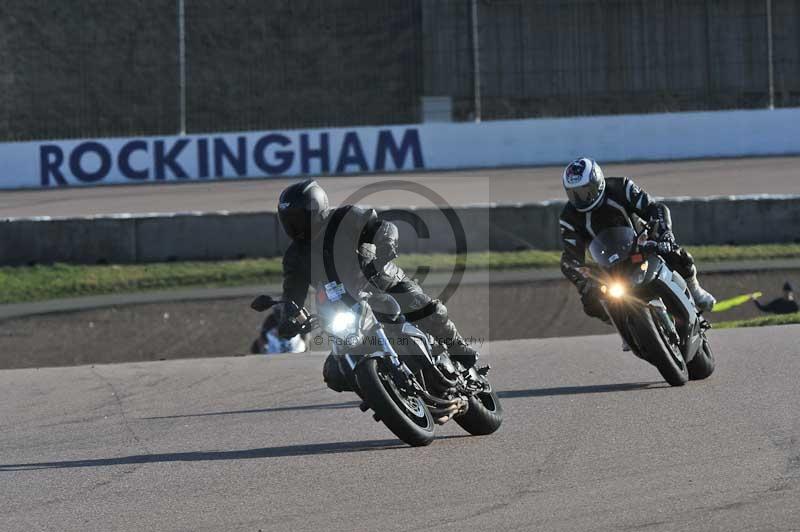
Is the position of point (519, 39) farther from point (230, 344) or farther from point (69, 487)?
point (69, 487)

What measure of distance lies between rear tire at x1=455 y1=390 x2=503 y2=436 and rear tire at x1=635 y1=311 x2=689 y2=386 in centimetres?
135

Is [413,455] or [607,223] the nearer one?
[413,455]

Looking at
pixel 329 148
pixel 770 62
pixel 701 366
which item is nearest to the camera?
pixel 701 366

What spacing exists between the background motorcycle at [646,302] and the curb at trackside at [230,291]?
9875mm

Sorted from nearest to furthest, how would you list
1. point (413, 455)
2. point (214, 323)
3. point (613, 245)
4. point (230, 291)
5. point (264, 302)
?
point (264, 302)
point (413, 455)
point (613, 245)
point (214, 323)
point (230, 291)

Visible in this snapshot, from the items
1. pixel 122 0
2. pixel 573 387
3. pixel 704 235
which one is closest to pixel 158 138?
pixel 122 0

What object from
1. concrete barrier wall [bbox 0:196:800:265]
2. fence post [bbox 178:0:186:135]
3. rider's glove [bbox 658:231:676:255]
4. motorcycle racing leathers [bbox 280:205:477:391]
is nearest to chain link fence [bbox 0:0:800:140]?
fence post [bbox 178:0:186:135]

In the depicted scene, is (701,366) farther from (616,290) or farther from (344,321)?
(344,321)

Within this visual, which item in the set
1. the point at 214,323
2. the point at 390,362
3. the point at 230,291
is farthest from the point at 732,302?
the point at 390,362

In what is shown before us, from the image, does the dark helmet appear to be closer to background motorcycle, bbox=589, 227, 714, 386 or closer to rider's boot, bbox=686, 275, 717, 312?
background motorcycle, bbox=589, 227, 714, 386

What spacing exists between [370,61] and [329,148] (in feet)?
25.6

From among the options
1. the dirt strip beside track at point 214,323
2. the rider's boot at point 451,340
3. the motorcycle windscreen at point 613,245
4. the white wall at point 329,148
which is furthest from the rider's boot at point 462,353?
the white wall at point 329,148

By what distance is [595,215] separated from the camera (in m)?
8.55

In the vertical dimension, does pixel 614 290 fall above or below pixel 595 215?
below
